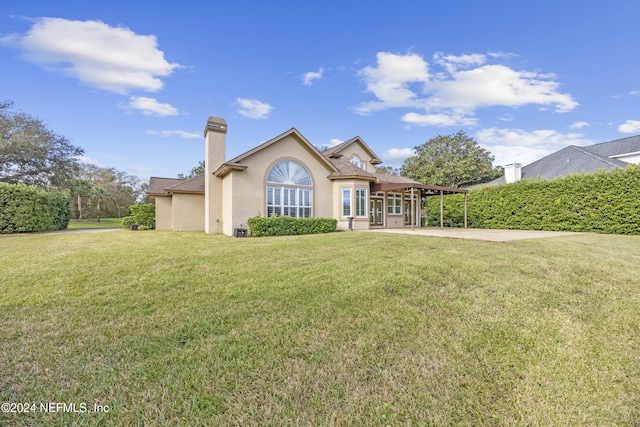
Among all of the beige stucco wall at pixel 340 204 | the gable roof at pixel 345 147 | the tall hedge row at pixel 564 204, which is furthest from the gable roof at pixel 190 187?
the tall hedge row at pixel 564 204

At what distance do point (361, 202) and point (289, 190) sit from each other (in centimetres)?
472

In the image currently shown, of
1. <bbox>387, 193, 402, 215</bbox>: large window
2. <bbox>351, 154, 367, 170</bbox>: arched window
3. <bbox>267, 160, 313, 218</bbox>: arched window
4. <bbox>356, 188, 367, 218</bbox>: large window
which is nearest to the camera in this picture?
<bbox>267, 160, 313, 218</bbox>: arched window

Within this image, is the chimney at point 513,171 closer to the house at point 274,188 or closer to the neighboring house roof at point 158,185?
the house at point 274,188

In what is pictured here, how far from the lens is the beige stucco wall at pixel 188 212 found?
61.3ft

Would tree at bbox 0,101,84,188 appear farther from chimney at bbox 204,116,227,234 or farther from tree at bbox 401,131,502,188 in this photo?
tree at bbox 401,131,502,188

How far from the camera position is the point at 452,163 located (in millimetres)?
32844

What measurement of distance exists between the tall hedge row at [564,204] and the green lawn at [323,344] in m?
12.2

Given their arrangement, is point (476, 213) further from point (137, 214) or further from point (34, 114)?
point (34, 114)

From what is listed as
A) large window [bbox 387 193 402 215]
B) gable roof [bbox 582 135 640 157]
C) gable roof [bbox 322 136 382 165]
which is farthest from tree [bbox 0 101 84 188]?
gable roof [bbox 582 135 640 157]

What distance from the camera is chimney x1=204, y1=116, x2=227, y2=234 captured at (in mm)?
16453

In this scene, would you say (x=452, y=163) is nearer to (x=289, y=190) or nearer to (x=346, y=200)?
(x=346, y=200)

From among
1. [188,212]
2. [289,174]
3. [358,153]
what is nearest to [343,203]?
[289,174]

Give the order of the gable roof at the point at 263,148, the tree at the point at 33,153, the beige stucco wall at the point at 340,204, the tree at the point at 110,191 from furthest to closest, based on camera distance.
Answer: the tree at the point at 110,191, the tree at the point at 33,153, the beige stucco wall at the point at 340,204, the gable roof at the point at 263,148

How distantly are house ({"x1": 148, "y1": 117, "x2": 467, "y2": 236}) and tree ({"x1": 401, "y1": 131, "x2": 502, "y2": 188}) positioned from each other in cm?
1550
